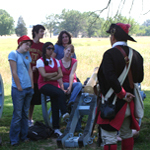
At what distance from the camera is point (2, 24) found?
244 ft

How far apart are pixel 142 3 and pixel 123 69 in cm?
222

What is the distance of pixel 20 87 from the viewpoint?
14.1 feet

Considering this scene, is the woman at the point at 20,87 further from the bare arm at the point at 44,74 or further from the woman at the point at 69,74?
the woman at the point at 69,74

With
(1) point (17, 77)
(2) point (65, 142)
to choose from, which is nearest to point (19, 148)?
(2) point (65, 142)

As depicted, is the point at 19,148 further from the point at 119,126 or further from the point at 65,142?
the point at 119,126

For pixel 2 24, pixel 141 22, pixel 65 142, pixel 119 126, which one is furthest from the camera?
pixel 2 24

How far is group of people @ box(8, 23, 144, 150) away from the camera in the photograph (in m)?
3.02

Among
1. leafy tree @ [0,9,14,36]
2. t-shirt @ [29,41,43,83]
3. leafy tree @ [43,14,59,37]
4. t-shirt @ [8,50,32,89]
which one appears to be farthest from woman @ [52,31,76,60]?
leafy tree @ [43,14,59,37]

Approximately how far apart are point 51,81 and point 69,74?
54cm

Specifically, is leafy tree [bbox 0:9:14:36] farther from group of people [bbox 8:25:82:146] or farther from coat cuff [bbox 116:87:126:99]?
coat cuff [bbox 116:87:126:99]

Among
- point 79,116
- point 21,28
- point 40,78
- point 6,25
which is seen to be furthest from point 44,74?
point 21,28

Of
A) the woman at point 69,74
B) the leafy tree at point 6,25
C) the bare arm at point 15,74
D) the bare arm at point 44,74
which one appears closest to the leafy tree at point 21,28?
the leafy tree at point 6,25

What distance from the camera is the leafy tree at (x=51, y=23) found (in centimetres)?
8694

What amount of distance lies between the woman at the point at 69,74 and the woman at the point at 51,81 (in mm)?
282
